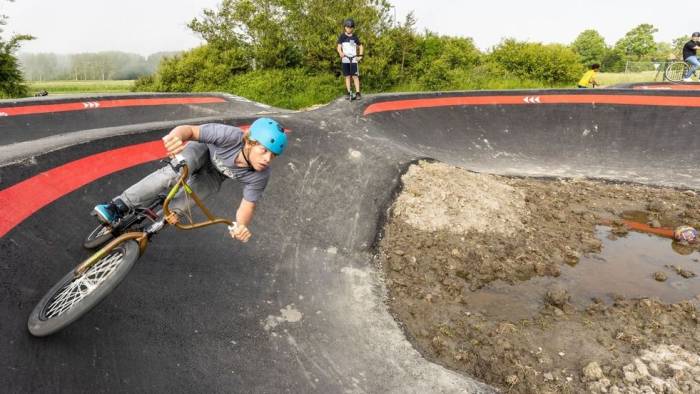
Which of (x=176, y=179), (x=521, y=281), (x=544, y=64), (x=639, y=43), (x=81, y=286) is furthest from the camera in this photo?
(x=639, y=43)

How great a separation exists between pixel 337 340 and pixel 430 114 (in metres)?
9.73

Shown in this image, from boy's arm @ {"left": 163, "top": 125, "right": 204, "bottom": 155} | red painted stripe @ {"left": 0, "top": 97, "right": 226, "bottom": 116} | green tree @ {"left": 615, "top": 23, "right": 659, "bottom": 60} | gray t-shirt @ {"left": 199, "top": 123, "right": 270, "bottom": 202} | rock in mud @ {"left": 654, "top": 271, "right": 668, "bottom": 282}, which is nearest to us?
boy's arm @ {"left": 163, "top": 125, "right": 204, "bottom": 155}

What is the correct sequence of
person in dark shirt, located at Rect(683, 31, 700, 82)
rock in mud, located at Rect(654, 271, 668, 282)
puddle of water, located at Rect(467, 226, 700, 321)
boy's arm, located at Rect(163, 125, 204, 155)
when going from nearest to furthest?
1. boy's arm, located at Rect(163, 125, 204, 155)
2. puddle of water, located at Rect(467, 226, 700, 321)
3. rock in mud, located at Rect(654, 271, 668, 282)
4. person in dark shirt, located at Rect(683, 31, 700, 82)

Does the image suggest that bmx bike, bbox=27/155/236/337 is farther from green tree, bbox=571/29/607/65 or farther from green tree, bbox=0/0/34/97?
green tree, bbox=571/29/607/65

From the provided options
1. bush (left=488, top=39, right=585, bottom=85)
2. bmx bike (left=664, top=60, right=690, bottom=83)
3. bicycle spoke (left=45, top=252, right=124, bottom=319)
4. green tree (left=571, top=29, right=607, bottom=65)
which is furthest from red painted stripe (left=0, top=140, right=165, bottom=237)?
green tree (left=571, top=29, right=607, bottom=65)

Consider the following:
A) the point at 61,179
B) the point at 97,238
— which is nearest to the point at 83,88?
the point at 61,179

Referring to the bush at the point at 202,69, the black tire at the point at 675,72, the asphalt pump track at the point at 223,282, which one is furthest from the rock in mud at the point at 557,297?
the bush at the point at 202,69

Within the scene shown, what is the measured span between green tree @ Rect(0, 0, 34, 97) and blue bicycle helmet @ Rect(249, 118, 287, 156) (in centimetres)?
2637

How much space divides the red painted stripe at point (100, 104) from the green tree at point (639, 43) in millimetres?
105866

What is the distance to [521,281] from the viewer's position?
5.83m

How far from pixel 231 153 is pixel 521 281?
4.58 m

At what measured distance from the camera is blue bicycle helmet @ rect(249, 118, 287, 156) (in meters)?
3.54

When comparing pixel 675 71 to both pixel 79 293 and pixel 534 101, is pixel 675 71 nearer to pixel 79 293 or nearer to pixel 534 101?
pixel 534 101

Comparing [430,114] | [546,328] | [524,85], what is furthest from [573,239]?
[524,85]
